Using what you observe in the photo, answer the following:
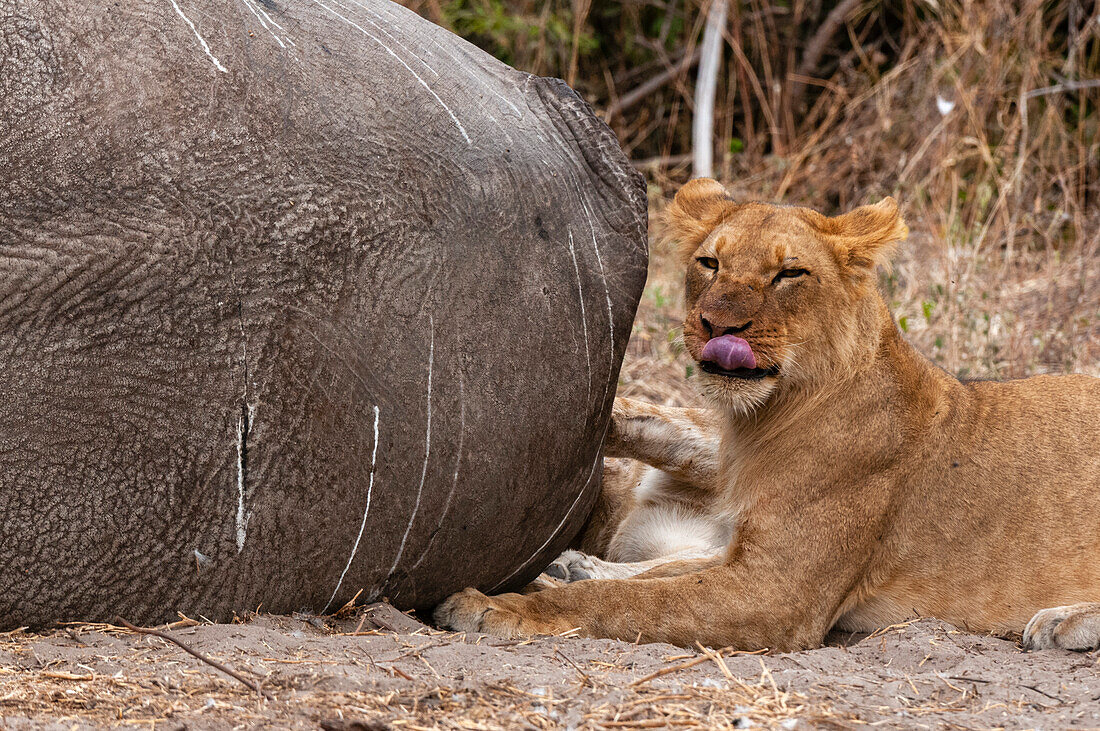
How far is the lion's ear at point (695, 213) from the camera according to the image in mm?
3768

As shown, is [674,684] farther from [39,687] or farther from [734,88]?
[734,88]

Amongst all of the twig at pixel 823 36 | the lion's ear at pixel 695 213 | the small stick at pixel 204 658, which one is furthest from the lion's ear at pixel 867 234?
the twig at pixel 823 36

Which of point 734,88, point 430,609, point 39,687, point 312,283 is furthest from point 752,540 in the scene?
point 734,88

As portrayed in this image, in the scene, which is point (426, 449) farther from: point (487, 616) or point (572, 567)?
point (572, 567)

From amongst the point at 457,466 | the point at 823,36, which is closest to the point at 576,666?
the point at 457,466

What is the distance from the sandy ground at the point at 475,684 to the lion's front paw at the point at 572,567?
2.62 feet

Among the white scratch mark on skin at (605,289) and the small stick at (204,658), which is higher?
the white scratch mark on skin at (605,289)

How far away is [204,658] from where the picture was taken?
2.40 meters

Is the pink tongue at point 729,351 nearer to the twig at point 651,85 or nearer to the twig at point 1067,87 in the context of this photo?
the twig at point 1067,87

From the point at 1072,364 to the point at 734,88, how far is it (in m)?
4.64

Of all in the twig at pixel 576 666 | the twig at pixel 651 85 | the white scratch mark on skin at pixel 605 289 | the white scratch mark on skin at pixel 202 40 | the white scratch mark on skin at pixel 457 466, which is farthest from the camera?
the twig at pixel 651 85

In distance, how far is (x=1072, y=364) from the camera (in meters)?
5.59

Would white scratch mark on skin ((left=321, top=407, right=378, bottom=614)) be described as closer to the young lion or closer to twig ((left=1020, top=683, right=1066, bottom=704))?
the young lion

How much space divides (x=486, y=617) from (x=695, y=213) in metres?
1.49
